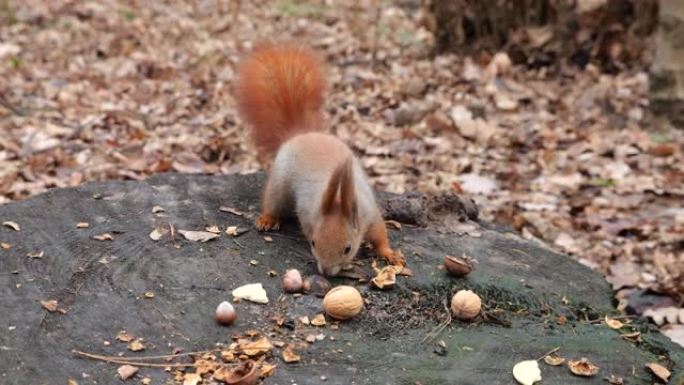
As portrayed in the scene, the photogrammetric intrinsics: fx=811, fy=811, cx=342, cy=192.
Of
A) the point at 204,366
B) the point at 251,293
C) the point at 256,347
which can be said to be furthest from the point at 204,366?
the point at 251,293

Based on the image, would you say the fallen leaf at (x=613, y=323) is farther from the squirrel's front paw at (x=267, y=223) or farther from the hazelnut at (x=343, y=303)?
the squirrel's front paw at (x=267, y=223)

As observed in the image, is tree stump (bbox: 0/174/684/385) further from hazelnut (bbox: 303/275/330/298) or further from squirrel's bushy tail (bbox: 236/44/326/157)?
squirrel's bushy tail (bbox: 236/44/326/157)

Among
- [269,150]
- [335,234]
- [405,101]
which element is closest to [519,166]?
[405,101]

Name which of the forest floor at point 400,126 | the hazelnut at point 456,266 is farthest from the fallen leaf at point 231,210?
the forest floor at point 400,126

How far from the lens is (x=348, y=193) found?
2.34 meters

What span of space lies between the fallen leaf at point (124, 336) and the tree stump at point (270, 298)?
2 centimetres

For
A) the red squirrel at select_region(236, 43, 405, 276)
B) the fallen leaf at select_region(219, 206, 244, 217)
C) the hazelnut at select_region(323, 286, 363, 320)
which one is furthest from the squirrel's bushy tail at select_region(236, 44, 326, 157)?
the hazelnut at select_region(323, 286, 363, 320)

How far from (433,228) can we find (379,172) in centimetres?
164

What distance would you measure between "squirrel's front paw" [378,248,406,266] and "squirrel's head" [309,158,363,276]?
5.6 inches

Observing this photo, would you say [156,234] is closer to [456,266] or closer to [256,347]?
[256,347]

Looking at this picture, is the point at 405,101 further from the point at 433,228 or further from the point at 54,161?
the point at 433,228

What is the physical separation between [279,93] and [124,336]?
1.44 meters

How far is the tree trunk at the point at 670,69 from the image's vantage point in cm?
511

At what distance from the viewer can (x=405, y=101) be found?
5566 millimetres
